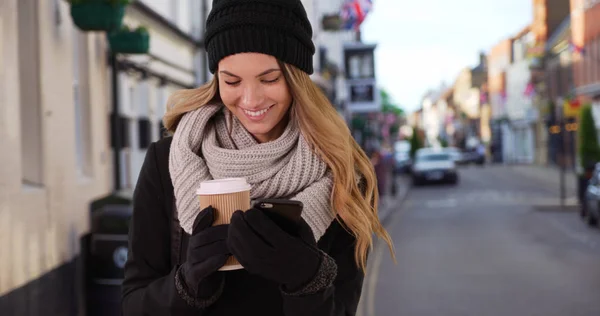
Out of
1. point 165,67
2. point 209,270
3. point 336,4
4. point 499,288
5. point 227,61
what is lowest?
point 499,288

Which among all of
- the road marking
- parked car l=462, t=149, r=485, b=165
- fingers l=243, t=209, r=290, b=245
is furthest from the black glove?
parked car l=462, t=149, r=485, b=165

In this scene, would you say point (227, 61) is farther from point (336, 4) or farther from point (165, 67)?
point (336, 4)

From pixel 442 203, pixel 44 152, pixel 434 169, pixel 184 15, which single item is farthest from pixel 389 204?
pixel 44 152

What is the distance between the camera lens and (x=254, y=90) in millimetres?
2080

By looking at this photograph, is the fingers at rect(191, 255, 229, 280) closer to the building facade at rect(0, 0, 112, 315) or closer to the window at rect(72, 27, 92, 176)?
the building facade at rect(0, 0, 112, 315)

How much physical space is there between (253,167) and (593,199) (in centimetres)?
1483

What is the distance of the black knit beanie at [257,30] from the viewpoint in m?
2.04

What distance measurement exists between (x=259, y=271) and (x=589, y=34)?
40.0 meters

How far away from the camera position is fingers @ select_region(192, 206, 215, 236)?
5.90ft

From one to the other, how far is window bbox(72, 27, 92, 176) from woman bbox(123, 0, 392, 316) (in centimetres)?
637

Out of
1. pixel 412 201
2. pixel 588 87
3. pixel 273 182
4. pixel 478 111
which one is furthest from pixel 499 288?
pixel 478 111

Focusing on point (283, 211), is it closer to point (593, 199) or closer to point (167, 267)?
point (167, 267)

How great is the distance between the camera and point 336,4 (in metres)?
46.0

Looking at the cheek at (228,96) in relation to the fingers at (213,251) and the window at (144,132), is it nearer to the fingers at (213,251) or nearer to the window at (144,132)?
the fingers at (213,251)
